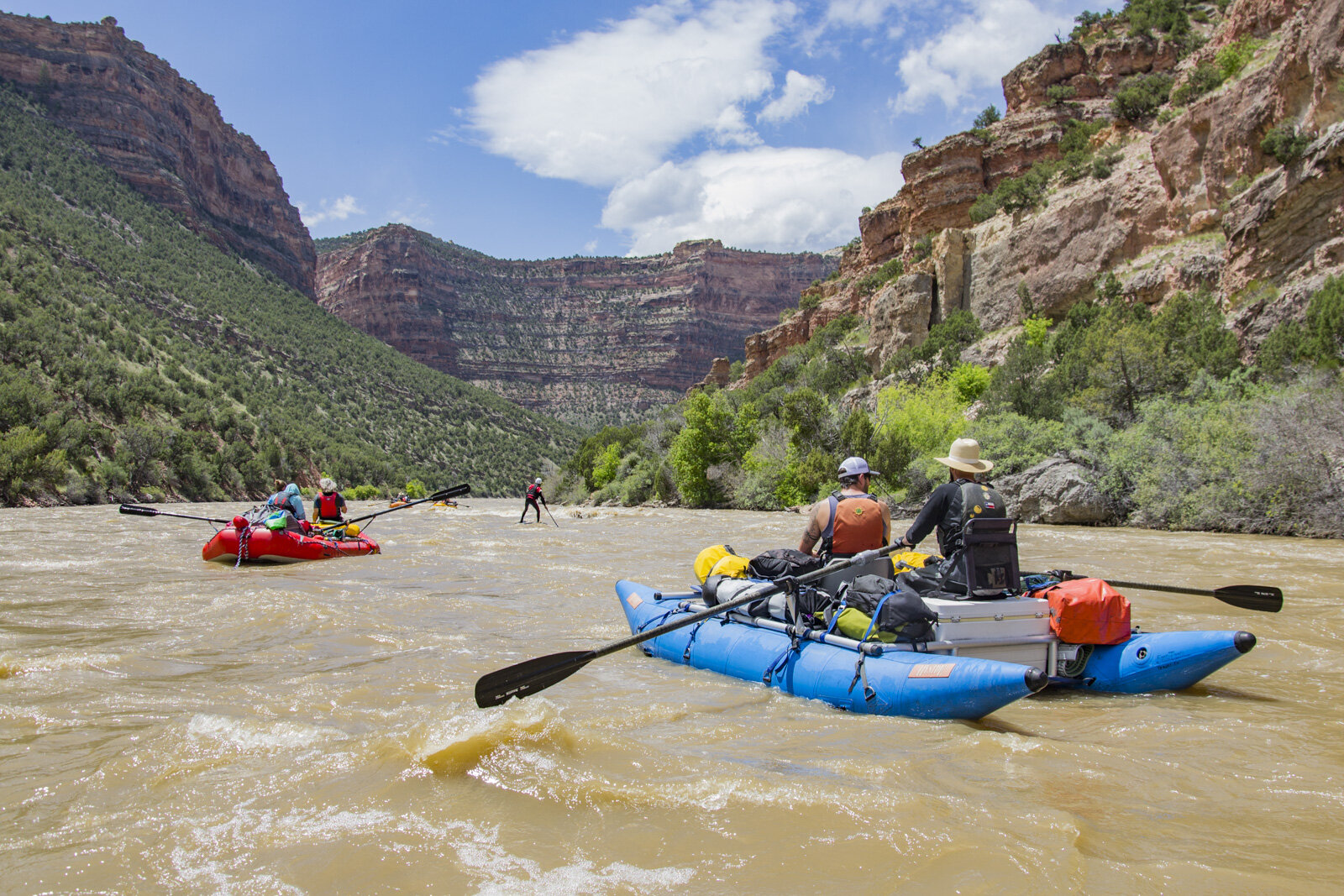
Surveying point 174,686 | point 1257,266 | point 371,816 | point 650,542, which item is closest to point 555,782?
point 371,816

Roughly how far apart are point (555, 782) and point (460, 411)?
230ft

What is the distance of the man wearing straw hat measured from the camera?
5.18 meters

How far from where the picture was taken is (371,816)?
10.9 ft

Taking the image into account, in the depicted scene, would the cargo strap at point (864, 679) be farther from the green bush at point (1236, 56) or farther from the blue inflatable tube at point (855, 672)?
the green bush at point (1236, 56)

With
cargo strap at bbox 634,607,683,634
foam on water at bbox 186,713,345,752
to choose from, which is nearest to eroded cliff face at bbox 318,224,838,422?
cargo strap at bbox 634,607,683,634

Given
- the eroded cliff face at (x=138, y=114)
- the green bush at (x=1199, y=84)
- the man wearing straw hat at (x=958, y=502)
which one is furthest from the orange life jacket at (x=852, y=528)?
the eroded cliff face at (x=138, y=114)

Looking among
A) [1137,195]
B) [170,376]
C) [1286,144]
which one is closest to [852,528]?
[1286,144]

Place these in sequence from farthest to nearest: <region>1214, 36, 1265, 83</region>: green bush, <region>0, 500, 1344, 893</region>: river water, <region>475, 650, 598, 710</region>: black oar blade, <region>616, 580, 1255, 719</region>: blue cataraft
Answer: <region>1214, 36, 1265, 83</region>: green bush, <region>616, 580, 1255, 719</region>: blue cataraft, <region>475, 650, 598, 710</region>: black oar blade, <region>0, 500, 1344, 893</region>: river water

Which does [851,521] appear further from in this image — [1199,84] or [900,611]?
[1199,84]

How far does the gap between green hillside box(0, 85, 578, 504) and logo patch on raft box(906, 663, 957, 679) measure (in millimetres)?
32456

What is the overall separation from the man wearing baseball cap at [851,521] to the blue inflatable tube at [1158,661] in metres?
1.53

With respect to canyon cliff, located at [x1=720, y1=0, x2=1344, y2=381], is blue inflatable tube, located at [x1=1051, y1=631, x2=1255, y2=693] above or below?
below

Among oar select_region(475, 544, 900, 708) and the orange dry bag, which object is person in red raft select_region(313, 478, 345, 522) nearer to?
oar select_region(475, 544, 900, 708)

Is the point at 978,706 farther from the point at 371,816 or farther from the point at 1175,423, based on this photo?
the point at 1175,423
